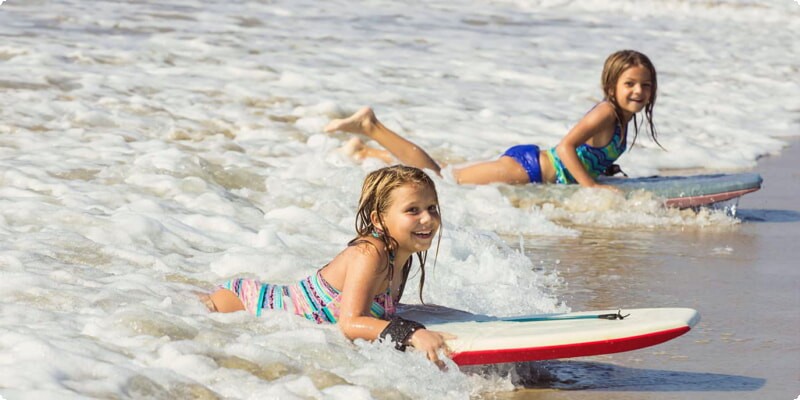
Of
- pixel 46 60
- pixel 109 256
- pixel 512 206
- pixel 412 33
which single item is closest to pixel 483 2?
pixel 412 33

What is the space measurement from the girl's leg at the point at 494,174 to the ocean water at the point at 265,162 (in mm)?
118

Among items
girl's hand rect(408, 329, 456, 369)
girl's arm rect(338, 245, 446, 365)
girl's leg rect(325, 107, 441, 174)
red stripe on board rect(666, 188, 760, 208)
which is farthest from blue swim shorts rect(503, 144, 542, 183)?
girl's hand rect(408, 329, 456, 369)

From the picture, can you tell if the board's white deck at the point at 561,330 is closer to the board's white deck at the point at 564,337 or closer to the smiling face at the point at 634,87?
the board's white deck at the point at 564,337

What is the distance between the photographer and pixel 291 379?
12.9 feet

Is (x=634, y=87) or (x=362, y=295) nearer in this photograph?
(x=362, y=295)

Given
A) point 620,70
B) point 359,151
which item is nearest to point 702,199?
point 620,70

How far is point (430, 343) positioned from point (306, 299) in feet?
2.04

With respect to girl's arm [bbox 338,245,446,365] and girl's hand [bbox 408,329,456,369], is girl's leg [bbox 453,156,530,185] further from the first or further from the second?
girl's hand [bbox 408,329,456,369]

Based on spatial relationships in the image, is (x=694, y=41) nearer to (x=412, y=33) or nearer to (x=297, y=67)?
(x=412, y=33)

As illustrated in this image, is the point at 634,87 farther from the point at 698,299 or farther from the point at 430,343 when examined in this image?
the point at 430,343

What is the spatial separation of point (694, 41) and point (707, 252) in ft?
40.7

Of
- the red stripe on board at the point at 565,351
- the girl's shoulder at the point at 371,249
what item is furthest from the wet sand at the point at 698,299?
the girl's shoulder at the point at 371,249

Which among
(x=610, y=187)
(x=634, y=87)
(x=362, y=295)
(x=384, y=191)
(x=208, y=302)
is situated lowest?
(x=208, y=302)

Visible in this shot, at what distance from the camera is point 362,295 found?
4262 mm
